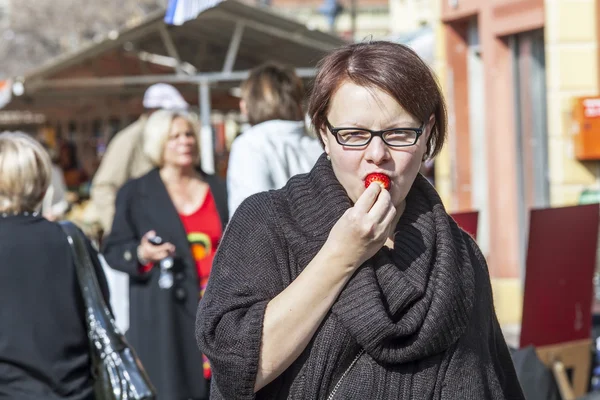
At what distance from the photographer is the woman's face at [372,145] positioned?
84.3 inches

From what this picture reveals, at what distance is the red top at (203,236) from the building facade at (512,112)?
3572mm

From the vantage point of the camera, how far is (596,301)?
6.15 meters

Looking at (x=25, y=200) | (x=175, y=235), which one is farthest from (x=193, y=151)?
(x=25, y=200)

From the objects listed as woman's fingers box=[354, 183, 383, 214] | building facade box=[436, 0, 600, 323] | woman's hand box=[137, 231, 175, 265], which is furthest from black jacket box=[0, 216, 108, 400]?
building facade box=[436, 0, 600, 323]

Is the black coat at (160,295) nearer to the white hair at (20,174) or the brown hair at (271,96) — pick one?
the brown hair at (271,96)

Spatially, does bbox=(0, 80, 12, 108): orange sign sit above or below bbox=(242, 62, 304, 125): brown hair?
above

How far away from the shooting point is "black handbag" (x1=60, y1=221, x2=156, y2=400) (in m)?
3.91

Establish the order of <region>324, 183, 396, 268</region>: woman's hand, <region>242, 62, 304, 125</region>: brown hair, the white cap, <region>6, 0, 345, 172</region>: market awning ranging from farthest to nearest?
<region>6, 0, 345, 172</region>: market awning → the white cap → <region>242, 62, 304, 125</region>: brown hair → <region>324, 183, 396, 268</region>: woman's hand

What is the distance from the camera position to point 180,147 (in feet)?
18.5

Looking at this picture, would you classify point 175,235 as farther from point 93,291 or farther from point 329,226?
point 329,226

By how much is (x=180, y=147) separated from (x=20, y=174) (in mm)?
1785

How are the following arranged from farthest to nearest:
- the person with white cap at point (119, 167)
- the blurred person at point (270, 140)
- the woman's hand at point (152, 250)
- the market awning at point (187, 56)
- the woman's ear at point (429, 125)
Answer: the market awning at point (187, 56)
the person with white cap at point (119, 167)
the woman's hand at point (152, 250)
the blurred person at point (270, 140)
the woman's ear at point (429, 125)

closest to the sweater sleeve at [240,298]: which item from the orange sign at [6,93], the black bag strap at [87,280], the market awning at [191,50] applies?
the black bag strap at [87,280]

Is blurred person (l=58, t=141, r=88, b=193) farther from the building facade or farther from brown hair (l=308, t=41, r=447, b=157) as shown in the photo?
brown hair (l=308, t=41, r=447, b=157)
